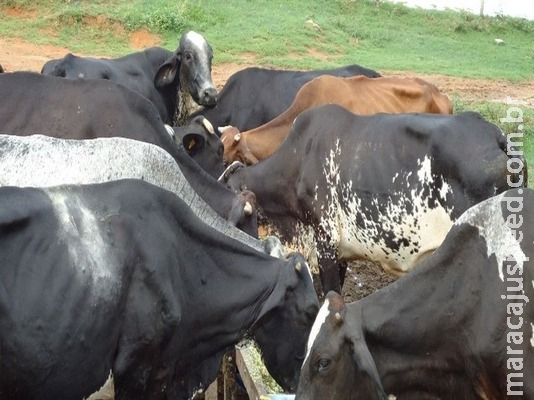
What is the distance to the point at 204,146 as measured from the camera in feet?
27.0

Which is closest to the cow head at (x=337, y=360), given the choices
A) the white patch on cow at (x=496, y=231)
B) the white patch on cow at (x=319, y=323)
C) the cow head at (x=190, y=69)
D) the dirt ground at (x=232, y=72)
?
the white patch on cow at (x=319, y=323)

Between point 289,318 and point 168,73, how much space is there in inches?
247

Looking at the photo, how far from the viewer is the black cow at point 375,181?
21.2 ft

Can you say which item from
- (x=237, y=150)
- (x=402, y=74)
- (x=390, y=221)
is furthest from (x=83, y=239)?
(x=402, y=74)

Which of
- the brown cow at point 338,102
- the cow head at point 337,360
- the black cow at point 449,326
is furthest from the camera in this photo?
the brown cow at point 338,102

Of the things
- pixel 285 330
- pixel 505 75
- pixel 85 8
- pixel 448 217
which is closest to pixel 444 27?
pixel 505 75

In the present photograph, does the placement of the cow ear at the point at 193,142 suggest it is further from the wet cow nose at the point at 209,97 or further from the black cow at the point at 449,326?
the black cow at the point at 449,326

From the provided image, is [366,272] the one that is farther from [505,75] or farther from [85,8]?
[85,8]

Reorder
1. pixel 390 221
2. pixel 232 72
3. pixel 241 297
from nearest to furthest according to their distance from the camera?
pixel 241 297
pixel 390 221
pixel 232 72

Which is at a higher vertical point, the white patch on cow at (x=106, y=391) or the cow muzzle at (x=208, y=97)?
the white patch on cow at (x=106, y=391)

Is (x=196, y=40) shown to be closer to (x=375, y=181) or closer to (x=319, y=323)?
(x=375, y=181)

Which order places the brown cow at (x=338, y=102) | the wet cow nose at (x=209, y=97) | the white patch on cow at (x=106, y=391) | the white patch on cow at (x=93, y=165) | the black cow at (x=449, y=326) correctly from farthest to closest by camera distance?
the wet cow nose at (x=209, y=97)
the brown cow at (x=338, y=102)
the white patch on cow at (x=93, y=165)
the white patch on cow at (x=106, y=391)
the black cow at (x=449, y=326)

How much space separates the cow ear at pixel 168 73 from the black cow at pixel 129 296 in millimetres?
6011

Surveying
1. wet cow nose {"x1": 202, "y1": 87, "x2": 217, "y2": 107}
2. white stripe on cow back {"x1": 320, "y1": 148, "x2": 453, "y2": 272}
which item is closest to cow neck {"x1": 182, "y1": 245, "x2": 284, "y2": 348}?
white stripe on cow back {"x1": 320, "y1": 148, "x2": 453, "y2": 272}
